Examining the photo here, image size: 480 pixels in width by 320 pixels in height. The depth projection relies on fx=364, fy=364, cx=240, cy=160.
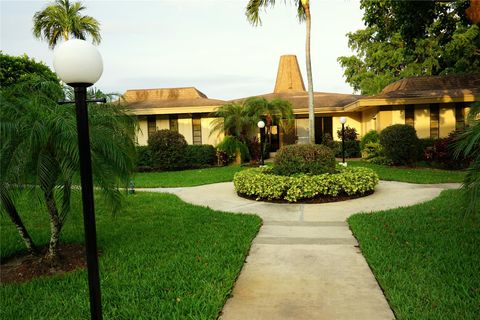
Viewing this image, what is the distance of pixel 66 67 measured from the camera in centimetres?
A: 267

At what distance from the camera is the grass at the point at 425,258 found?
134 inches

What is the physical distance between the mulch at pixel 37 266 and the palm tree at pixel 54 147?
0.48ft

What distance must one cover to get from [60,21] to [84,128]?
2188 cm

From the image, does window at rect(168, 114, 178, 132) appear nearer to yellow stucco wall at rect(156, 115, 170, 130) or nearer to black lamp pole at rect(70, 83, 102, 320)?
yellow stucco wall at rect(156, 115, 170, 130)

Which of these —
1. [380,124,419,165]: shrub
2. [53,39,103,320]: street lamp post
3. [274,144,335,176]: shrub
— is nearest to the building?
[380,124,419,165]: shrub

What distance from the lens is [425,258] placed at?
15.2 ft

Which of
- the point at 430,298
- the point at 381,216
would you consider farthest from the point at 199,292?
the point at 381,216

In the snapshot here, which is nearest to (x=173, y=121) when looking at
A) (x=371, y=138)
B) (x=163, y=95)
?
(x=163, y=95)

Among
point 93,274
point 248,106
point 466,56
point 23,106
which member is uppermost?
point 466,56

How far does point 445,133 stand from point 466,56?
8.37 metres

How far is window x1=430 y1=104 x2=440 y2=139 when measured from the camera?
16547 mm

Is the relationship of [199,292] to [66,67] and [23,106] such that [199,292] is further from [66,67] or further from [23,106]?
[23,106]

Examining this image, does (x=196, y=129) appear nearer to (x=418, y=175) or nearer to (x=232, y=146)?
(x=232, y=146)

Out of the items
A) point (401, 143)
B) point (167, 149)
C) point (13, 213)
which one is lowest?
point (13, 213)
